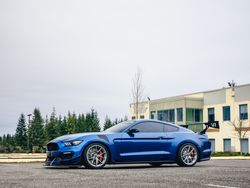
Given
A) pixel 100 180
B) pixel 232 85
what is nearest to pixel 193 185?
pixel 100 180

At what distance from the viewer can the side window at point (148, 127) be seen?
1261 centimetres

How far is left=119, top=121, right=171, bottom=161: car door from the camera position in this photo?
1215 cm

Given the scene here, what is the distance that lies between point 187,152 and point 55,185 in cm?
655

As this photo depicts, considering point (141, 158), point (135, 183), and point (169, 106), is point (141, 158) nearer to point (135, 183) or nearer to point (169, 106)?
point (135, 183)

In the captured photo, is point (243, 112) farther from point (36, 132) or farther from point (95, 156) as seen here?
point (36, 132)

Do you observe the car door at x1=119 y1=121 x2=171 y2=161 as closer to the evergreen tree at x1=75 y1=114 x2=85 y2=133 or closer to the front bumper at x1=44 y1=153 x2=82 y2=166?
the front bumper at x1=44 y1=153 x2=82 y2=166

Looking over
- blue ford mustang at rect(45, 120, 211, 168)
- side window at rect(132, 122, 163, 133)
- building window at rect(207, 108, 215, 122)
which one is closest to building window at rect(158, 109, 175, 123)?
building window at rect(207, 108, 215, 122)

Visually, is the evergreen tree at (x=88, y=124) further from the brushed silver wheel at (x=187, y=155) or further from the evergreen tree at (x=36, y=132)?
the brushed silver wheel at (x=187, y=155)

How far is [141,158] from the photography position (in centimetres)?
1230

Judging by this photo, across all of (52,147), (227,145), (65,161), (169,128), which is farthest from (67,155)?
(227,145)

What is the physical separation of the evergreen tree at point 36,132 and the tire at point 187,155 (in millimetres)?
66762

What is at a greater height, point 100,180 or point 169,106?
point 169,106

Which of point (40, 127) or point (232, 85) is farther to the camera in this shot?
point (40, 127)

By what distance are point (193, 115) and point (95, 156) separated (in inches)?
1627
